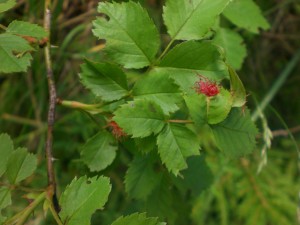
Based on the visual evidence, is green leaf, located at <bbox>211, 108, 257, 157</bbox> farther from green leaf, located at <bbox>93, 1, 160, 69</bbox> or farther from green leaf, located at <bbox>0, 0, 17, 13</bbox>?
green leaf, located at <bbox>0, 0, 17, 13</bbox>

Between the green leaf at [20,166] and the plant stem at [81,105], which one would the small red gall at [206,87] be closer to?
the plant stem at [81,105]

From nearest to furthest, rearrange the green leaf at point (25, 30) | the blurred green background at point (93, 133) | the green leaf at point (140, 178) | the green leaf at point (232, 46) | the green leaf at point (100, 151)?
the green leaf at point (25, 30) < the green leaf at point (100, 151) < the green leaf at point (140, 178) < the green leaf at point (232, 46) < the blurred green background at point (93, 133)

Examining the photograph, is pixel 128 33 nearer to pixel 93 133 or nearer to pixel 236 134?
pixel 236 134

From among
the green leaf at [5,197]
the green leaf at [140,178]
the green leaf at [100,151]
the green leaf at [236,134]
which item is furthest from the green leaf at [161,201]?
the green leaf at [5,197]

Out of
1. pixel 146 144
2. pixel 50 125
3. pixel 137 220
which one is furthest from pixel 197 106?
pixel 50 125

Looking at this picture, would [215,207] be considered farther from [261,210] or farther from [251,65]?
[251,65]

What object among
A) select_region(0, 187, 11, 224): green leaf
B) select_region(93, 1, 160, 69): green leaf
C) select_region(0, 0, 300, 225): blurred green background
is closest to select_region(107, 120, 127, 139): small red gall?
select_region(93, 1, 160, 69): green leaf
